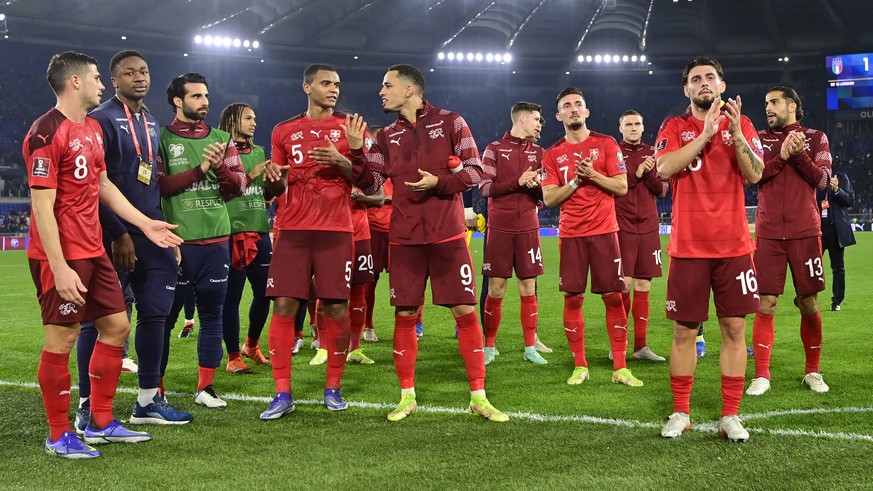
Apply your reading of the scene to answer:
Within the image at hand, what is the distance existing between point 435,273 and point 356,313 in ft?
7.92

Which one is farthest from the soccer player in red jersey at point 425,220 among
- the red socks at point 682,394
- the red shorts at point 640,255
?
the red shorts at point 640,255

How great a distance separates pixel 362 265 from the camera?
7410 millimetres

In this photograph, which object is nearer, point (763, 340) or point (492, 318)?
point (763, 340)

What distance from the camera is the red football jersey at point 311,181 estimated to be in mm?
5379

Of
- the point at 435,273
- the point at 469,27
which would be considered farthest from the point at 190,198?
the point at 469,27

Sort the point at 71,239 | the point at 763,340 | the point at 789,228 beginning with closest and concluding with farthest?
the point at 71,239
the point at 763,340
the point at 789,228

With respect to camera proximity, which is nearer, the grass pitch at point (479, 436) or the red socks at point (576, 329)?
the grass pitch at point (479, 436)

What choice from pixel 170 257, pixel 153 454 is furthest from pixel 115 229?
pixel 153 454

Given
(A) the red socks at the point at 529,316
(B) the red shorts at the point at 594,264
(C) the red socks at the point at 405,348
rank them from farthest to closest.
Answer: (A) the red socks at the point at 529,316 < (B) the red shorts at the point at 594,264 < (C) the red socks at the point at 405,348

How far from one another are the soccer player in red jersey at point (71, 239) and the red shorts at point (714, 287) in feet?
10.1

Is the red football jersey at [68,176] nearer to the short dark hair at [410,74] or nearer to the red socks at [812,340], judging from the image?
the short dark hair at [410,74]

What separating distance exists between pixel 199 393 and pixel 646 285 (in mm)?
4350

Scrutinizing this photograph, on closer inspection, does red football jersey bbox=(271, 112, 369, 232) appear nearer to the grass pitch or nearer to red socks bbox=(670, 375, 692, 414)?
the grass pitch

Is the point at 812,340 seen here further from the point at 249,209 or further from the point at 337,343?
the point at 249,209
